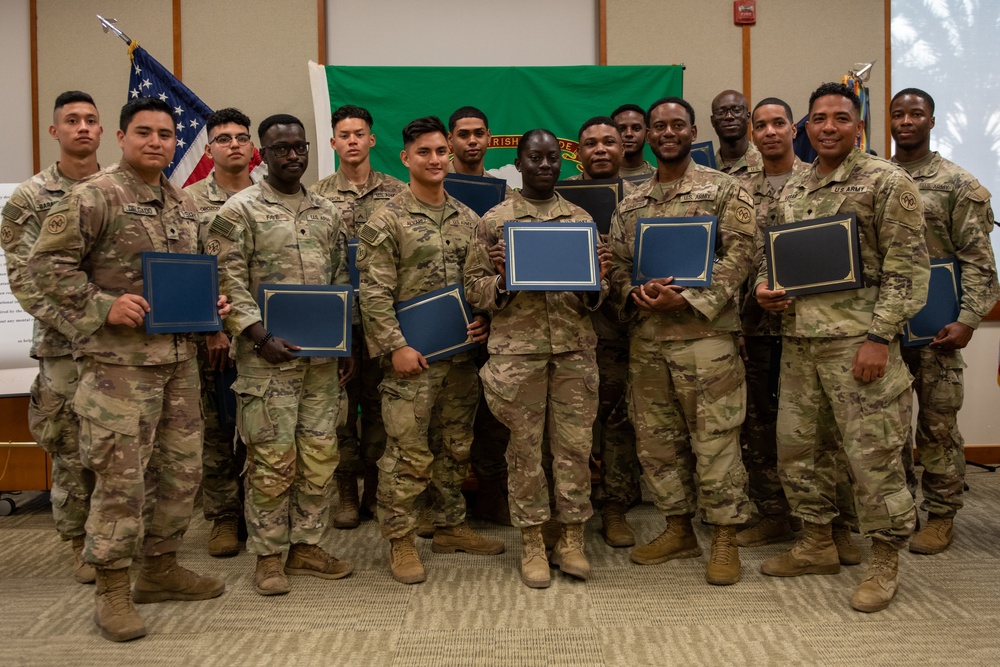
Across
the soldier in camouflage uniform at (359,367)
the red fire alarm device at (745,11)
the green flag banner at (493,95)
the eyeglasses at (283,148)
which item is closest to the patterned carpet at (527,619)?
the soldier in camouflage uniform at (359,367)

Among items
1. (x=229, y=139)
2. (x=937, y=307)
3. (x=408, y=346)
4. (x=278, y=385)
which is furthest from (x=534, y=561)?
(x=229, y=139)

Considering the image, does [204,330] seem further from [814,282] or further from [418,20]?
[418,20]

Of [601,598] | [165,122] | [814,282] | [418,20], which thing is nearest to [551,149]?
[814,282]

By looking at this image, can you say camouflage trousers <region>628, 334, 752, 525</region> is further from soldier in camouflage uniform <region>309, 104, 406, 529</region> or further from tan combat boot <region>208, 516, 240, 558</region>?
tan combat boot <region>208, 516, 240, 558</region>

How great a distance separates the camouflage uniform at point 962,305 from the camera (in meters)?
3.51

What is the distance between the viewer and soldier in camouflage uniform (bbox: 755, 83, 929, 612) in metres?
2.91

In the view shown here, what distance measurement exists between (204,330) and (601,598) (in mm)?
1730

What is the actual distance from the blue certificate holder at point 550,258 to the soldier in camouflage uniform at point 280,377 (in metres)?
0.81

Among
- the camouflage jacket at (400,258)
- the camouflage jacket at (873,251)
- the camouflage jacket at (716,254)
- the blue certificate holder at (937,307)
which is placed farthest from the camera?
the blue certificate holder at (937,307)

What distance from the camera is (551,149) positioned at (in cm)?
315

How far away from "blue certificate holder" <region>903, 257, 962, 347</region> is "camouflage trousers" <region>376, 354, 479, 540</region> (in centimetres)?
189

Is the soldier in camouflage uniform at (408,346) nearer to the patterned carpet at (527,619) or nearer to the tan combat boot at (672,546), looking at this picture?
the patterned carpet at (527,619)

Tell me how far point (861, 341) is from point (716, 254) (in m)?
0.64

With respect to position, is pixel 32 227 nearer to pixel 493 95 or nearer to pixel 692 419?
pixel 692 419
